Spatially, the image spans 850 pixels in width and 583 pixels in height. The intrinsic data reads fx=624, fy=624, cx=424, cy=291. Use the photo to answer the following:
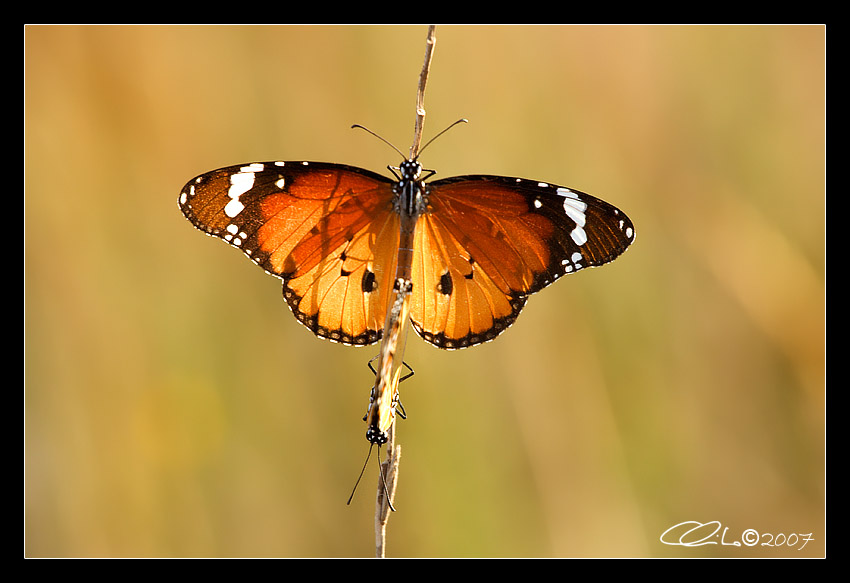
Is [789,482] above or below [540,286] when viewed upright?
below

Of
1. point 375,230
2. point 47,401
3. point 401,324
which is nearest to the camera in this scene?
point 401,324

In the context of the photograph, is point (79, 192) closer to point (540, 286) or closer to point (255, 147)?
point (255, 147)

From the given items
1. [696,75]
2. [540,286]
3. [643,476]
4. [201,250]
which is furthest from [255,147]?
[643,476]

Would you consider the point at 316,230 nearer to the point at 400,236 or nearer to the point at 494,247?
the point at 400,236

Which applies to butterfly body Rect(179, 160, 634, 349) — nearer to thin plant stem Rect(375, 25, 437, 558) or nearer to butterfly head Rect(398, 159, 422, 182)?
butterfly head Rect(398, 159, 422, 182)

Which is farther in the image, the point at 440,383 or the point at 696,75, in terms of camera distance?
the point at 696,75

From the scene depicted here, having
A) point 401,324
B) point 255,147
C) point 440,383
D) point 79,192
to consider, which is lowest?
point 440,383
